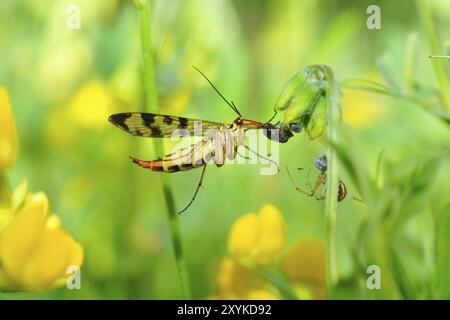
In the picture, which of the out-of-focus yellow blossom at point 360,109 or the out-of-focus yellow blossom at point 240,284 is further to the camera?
the out-of-focus yellow blossom at point 360,109

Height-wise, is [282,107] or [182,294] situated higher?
[282,107]

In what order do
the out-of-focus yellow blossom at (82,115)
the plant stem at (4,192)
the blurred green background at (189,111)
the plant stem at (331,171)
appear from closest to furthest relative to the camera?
1. the plant stem at (331,171)
2. the plant stem at (4,192)
3. the blurred green background at (189,111)
4. the out-of-focus yellow blossom at (82,115)

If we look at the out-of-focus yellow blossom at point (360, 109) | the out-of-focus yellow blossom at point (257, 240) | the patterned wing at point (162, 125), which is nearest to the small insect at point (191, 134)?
the patterned wing at point (162, 125)

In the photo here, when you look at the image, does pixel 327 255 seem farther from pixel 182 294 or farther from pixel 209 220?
pixel 209 220

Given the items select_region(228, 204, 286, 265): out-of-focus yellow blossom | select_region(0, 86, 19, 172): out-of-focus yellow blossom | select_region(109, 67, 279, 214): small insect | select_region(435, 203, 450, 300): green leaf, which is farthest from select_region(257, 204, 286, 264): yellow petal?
select_region(0, 86, 19, 172): out-of-focus yellow blossom

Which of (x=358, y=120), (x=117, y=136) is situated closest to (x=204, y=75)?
(x=117, y=136)

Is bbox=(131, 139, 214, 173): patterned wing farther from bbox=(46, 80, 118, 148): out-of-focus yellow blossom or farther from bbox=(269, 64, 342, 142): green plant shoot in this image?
bbox=(46, 80, 118, 148): out-of-focus yellow blossom

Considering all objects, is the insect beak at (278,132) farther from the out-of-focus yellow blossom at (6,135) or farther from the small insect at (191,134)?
the out-of-focus yellow blossom at (6,135)

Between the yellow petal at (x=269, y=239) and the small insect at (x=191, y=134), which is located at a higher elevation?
the small insect at (x=191, y=134)
